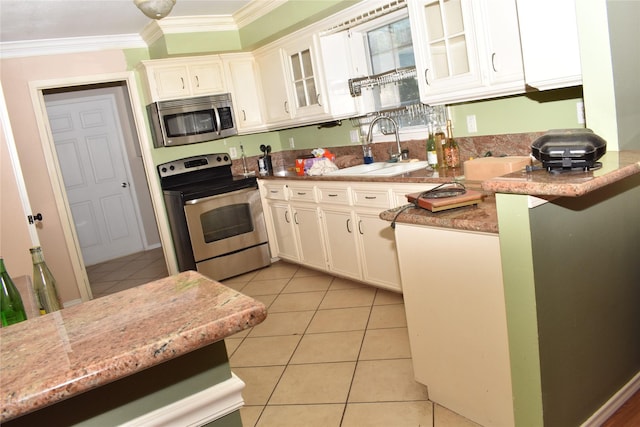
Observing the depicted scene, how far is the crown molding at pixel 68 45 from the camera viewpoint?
4.28 meters

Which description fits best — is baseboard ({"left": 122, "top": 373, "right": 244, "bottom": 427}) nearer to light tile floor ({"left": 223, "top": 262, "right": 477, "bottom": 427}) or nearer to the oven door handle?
light tile floor ({"left": 223, "top": 262, "right": 477, "bottom": 427})

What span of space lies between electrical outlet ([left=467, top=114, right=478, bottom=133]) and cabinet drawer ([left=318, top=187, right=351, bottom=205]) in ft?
3.17

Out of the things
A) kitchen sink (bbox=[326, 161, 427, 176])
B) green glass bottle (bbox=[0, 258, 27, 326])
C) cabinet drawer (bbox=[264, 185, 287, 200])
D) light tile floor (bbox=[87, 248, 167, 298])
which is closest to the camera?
green glass bottle (bbox=[0, 258, 27, 326])

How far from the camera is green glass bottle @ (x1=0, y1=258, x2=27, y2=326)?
161 centimetres

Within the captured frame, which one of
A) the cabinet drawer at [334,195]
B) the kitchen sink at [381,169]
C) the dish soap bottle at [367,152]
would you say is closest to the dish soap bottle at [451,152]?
the kitchen sink at [381,169]

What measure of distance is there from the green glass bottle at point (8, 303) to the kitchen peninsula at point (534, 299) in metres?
1.41

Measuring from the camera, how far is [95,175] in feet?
20.9

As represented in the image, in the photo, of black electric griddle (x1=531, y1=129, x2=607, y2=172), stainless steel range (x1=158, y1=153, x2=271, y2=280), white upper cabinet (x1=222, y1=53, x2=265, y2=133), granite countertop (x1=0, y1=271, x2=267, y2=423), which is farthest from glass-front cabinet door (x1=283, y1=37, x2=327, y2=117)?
granite countertop (x1=0, y1=271, x2=267, y2=423)

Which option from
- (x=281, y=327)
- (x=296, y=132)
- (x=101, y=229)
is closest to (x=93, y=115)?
(x=101, y=229)

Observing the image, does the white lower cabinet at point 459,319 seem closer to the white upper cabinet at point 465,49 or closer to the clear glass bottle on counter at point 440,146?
the white upper cabinet at point 465,49

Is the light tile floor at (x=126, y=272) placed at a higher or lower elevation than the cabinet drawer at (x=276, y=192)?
lower

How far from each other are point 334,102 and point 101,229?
155 inches

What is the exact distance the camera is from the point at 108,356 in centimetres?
70

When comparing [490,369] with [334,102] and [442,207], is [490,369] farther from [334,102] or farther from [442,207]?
[334,102]
